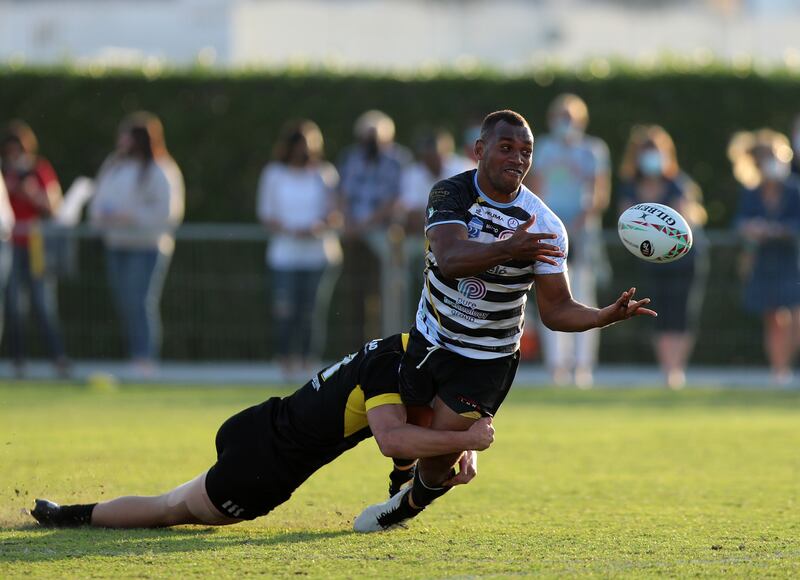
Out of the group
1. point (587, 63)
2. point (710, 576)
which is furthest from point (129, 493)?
point (587, 63)

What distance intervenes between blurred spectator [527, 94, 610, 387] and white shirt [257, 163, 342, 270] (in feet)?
7.22

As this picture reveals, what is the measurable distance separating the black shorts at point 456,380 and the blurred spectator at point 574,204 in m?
8.81

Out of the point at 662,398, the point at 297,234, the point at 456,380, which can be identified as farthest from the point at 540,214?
the point at 297,234

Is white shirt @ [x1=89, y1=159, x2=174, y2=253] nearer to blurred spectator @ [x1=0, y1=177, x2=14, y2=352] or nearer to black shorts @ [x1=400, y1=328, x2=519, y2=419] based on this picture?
blurred spectator @ [x1=0, y1=177, x2=14, y2=352]

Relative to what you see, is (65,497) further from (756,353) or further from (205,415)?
(756,353)

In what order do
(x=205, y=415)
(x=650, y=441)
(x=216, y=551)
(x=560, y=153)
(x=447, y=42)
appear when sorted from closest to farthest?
1. (x=216, y=551)
2. (x=650, y=441)
3. (x=205, y=415)
4. (x=560, y=153)
5. (x=447, y=42)

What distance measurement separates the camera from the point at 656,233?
706 cm

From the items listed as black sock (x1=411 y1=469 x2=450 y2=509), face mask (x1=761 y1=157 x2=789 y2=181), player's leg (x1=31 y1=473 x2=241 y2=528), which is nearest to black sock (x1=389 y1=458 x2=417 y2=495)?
black sock (x1=411 y1=469 x2=450 y2=509)

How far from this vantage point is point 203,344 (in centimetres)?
1695

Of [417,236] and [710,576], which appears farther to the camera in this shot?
[417,236]

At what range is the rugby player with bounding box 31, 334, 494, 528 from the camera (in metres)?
7.32

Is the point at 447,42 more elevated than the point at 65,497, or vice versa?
the point at 447,42

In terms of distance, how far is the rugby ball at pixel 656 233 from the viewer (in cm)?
704

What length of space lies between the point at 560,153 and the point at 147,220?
4.32 meters
